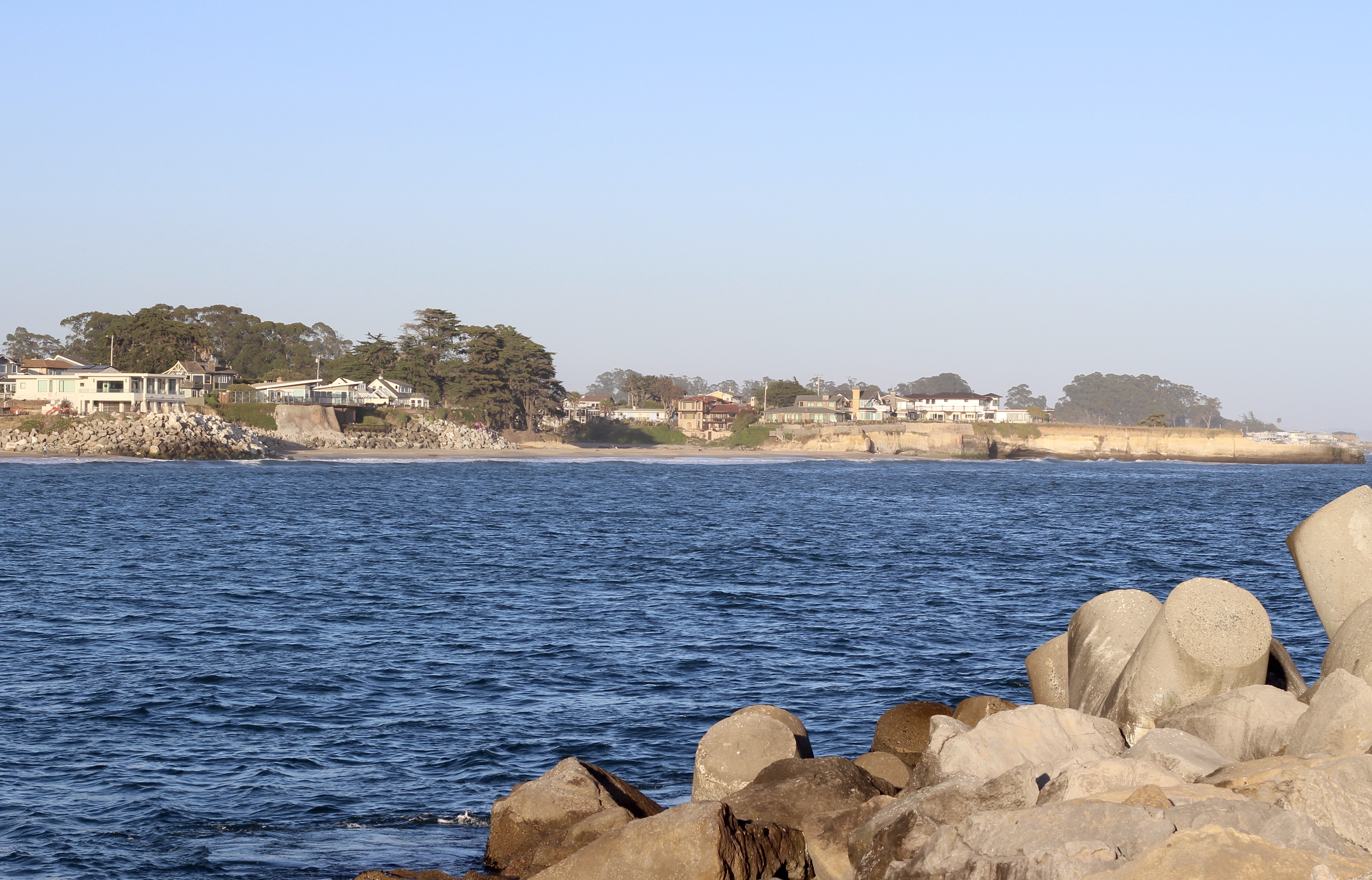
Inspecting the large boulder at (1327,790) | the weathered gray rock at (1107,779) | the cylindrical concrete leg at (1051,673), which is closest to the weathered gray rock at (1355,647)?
the large boulder at (1327,790)

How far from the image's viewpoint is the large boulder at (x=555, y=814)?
1095cm

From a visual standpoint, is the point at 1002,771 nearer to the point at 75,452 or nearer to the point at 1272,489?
the point at 1272,489

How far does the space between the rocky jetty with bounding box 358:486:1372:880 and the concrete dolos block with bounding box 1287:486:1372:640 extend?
0.08 feet

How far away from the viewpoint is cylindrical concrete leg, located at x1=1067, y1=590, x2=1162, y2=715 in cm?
1428

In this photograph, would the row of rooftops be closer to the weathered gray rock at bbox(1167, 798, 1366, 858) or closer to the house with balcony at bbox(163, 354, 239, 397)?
the house with balcony at bbox(163, 354, 239, 397)

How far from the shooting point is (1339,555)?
1475 cm

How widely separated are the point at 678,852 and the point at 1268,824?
4670 mm

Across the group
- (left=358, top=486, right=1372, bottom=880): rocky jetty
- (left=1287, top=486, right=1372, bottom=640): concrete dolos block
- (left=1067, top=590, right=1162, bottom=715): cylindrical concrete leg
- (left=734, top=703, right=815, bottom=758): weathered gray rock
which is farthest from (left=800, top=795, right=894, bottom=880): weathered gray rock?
(left=1287, top=486, right=1372, bottom=640): concrete dolos block

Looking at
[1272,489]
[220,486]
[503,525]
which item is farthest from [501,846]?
[1272,489]

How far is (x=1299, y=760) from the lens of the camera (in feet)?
33.0

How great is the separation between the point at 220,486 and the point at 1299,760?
77239mm

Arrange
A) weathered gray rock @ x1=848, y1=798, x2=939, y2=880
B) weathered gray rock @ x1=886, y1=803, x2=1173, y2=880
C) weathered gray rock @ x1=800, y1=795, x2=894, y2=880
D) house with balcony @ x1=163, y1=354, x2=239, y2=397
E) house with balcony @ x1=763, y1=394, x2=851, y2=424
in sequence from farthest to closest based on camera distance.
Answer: house with balcony @ x1=763, y1=394, x2=851, y2=424 → house with balcony @ x1=163, y1=354, x2=239, y2=397 → weathered gray rock @ x1=800, y1=795, x2=894, y2=880 → weathered gray rock @ x1=848, y1=798, x2=939, y2=880 → weathered gray rock @ x1=886, y1=803, x2=1173, y2=880

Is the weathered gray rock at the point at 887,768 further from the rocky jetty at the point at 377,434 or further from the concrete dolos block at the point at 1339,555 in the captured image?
the rocky jetty at the point at 377,434

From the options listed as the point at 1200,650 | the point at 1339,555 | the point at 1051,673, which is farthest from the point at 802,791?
the point at 1339,555
